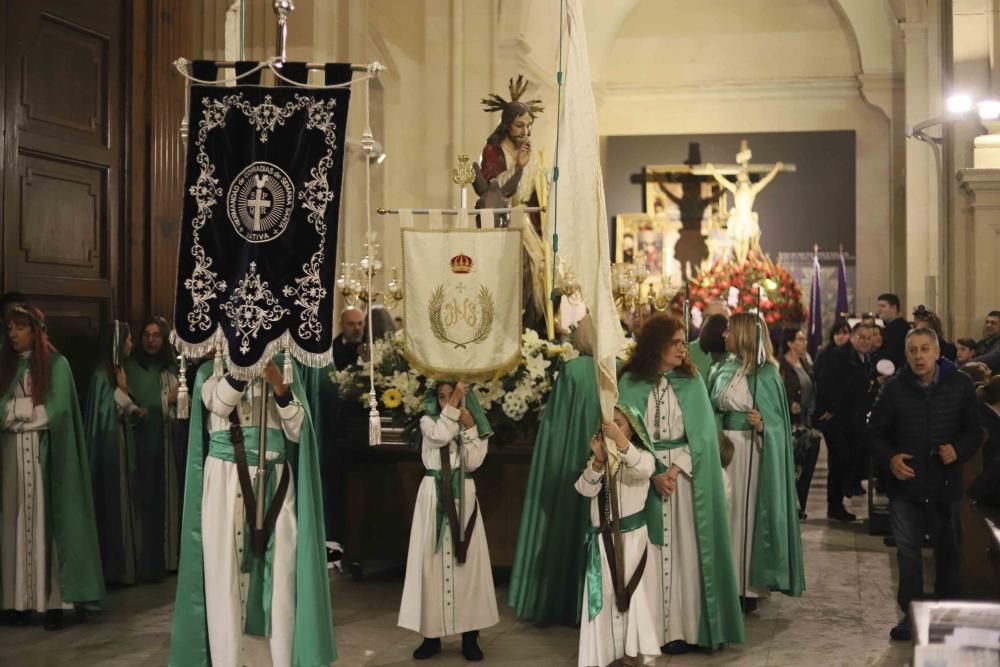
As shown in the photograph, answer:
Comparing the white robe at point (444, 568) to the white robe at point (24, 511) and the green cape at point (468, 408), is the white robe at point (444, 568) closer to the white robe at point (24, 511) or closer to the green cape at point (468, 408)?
the green cape at point (468, 408)

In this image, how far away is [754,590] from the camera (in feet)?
24.3

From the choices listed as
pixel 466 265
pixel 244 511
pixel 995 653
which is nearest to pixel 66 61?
pixel 466 265

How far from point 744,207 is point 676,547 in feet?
53.2

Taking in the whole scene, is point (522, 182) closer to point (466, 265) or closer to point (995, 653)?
point (466, 265)

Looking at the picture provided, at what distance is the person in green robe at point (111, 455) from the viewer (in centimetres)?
802

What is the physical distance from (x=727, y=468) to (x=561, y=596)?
139 centimetres

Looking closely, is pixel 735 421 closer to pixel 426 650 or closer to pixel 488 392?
pixel 488 392

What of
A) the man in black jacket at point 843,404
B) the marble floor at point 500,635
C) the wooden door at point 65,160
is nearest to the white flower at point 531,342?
the marble floor at point 500,635

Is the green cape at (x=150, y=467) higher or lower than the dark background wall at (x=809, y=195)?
lower

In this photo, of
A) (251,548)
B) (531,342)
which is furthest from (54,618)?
(531,342)

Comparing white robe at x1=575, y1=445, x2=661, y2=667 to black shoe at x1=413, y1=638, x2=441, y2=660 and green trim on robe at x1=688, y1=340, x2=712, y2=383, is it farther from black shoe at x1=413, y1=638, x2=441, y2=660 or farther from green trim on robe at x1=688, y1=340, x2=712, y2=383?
green trim on robe at x1=688, y1=340, x2=712, y2=383

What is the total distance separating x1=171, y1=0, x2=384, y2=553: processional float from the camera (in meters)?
5.33

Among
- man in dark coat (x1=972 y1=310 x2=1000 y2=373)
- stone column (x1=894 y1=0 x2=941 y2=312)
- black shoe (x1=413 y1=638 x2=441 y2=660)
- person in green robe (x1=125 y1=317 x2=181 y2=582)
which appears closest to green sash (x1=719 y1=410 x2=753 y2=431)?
black shoe (x1=413 y1=638 x2=441 y2=660)

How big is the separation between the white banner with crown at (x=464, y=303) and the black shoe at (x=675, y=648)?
172cm
